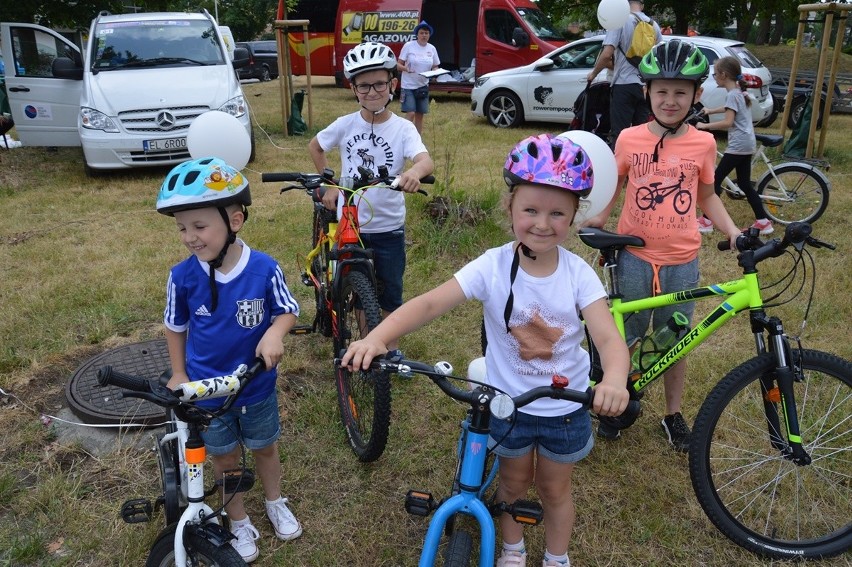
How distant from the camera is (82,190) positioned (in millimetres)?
8445

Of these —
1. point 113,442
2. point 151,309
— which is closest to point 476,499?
point 113,442

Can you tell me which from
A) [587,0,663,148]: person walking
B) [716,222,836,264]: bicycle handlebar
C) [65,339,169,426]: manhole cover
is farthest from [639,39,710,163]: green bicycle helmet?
[587,0,663,148]: person walking

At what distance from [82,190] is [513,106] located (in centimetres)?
751

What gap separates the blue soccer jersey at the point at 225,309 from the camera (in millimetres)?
2439

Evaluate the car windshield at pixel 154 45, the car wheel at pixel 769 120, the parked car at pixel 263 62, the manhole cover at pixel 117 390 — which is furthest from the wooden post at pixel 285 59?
the parked car at pixel 263 62

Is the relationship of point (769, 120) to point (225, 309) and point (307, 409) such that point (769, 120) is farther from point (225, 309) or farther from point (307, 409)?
point (225, 309)

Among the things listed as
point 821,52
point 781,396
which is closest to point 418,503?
point 781,396

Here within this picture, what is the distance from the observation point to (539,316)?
220cm

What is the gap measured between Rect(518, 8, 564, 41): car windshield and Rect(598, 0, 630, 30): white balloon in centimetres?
757

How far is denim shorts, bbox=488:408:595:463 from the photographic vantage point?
90.7 inches

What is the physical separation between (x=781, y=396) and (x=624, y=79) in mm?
5401

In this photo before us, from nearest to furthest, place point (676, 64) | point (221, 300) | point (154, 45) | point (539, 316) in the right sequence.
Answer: point (539, 316), point (221, 300), point (676, 64), point (154, 45)

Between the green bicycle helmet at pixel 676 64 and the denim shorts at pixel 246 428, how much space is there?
85.9 inches

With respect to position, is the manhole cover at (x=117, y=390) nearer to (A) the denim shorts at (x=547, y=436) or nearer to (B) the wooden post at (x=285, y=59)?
(A) the denim shorts at (x=547, y=436)
